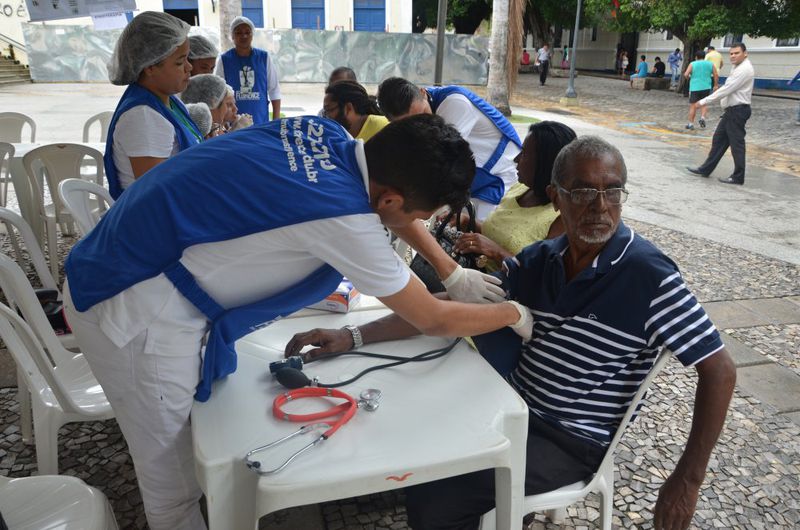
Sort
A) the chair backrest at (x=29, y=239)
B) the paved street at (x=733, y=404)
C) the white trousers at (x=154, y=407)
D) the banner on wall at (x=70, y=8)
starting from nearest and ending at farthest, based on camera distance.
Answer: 1. the white trousers at (x=154, y=407)
2. the paved street at (x=733, y=404)
3. the chair backrest at (x=29, y=239)
4. the banner on wall at (x=70, y=8)

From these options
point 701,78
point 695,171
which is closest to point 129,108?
point 695,171

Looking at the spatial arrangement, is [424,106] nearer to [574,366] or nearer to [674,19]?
[574,366]

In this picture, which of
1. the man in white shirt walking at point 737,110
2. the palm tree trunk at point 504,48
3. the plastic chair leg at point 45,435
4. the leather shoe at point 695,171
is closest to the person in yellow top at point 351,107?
the plastic chair leg at point 45,435

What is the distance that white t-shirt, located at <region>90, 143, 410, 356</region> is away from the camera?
127cm

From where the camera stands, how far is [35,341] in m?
1.84

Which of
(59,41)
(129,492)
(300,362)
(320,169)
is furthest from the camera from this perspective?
(59,41)

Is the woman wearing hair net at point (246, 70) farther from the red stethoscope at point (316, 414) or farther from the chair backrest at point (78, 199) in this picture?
the red stethoscope at point (316, 414)

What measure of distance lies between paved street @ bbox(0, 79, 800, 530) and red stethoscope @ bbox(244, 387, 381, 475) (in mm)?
877

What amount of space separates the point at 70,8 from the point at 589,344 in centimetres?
482

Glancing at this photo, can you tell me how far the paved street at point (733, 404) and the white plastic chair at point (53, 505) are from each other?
646 millimetres

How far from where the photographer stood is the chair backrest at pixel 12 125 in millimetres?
5512

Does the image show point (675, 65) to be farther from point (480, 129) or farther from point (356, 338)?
point (356, 338)

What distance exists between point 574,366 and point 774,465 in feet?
4.78

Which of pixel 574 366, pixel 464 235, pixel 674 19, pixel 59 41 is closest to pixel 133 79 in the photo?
pixel 464 235
